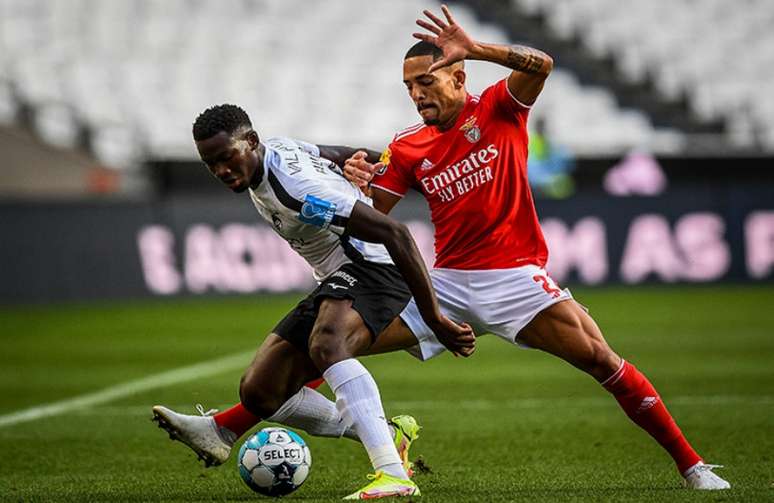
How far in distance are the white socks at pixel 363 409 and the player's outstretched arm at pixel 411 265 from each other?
0.38m

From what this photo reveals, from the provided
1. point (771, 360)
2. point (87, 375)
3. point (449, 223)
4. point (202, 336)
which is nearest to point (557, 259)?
point (202, 336)

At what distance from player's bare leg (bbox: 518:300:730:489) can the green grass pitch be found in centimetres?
19

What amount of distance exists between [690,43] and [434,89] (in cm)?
2038

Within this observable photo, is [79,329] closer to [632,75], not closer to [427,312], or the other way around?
[427,312]

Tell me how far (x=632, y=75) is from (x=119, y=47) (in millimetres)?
9434

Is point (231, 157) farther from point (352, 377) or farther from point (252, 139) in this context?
point (352, 377)

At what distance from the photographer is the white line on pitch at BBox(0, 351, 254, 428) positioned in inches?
361

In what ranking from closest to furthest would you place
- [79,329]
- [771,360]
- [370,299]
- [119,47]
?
[370,299]
[771,360]
[79,329]
[119,47]

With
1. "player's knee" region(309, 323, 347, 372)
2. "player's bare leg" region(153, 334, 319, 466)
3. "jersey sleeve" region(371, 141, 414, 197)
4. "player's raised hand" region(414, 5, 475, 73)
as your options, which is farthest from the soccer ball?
"player's raised hand" region(414, 5, 475, 73)

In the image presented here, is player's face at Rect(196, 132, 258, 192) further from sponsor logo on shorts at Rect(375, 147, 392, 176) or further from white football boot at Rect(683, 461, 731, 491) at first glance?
white football boot at Rect(683, 461, 731, 491)

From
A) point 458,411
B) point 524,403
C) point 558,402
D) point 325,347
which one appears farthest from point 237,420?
point 558,402

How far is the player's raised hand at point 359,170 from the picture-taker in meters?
6.08

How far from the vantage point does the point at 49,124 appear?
22.6m

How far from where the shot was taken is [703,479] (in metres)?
5.71
